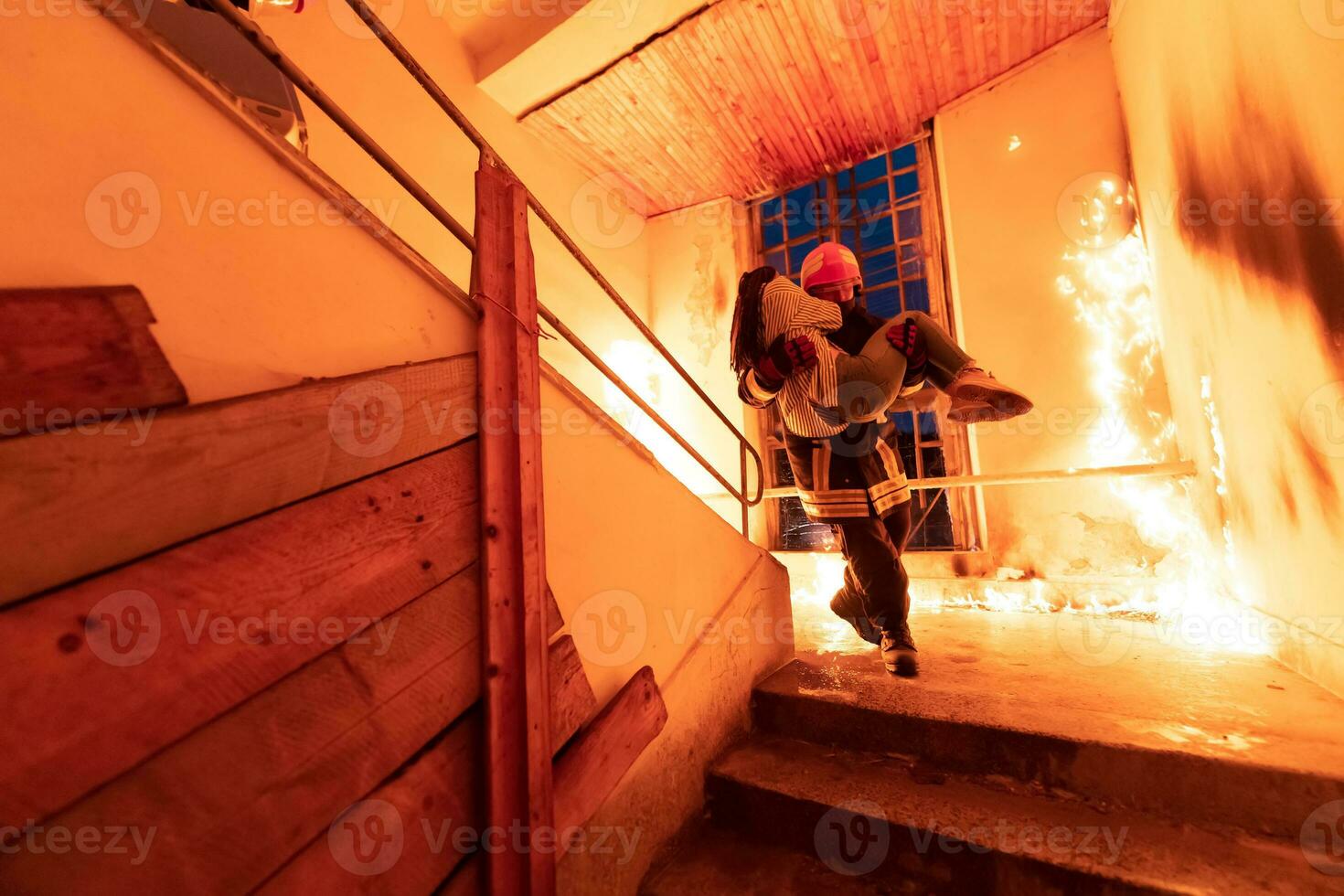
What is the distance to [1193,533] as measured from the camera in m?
3.60

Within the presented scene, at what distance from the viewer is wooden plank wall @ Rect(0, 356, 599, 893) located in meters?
0.73

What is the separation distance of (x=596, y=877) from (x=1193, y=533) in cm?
421

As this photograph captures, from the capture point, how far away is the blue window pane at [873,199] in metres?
5.70

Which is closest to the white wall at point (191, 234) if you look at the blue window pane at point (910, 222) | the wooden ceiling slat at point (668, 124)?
the wooden ceiling slat at point (668, 124)

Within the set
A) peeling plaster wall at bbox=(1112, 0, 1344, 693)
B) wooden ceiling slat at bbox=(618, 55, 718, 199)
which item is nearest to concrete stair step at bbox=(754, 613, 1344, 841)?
peeling plaster wall at bbox=(1112, 0, 1344, 693)

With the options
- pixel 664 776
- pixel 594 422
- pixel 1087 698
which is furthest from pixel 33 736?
pixel 1087 698

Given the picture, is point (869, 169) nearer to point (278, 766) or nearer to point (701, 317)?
point (701, 317)

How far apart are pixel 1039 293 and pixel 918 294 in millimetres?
1169

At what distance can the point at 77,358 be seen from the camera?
795 mm

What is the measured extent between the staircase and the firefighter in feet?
1.29

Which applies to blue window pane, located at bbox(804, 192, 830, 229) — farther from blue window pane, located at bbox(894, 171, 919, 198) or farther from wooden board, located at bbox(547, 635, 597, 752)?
wooden board, located at bbox(547, 635, 597, 752)

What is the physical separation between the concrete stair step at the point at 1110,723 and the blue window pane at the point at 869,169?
497 centimetres

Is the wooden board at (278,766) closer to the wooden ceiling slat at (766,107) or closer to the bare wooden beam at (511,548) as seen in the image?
the bare wooden beam at (511,548)

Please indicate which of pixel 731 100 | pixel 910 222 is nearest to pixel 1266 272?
pixel 910 222
